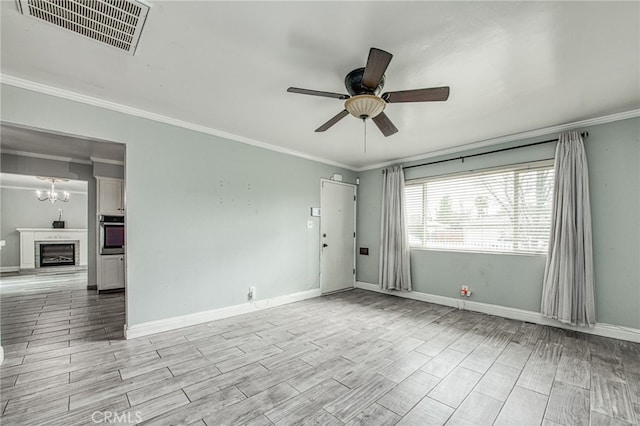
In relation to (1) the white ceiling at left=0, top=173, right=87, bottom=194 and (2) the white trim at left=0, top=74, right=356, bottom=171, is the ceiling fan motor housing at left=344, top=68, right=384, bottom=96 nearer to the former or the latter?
(2) the white trim at left=0, top=74, right=356, bottom=171

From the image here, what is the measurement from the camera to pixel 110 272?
5172mm

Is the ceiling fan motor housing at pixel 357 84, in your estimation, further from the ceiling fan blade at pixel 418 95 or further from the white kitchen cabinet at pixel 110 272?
the white kitchen cabinet at pixel 110 272

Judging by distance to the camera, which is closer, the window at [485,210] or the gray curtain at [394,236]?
the window at [485,210]

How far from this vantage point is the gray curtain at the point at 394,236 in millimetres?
4891

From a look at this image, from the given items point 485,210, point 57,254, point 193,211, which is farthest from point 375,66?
point 57,254

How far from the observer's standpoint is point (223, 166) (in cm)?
383

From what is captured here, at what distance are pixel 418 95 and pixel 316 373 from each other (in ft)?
8.10

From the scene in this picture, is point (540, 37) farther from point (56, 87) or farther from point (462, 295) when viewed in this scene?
point (56, 87)

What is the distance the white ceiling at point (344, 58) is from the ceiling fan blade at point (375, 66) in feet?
0.82

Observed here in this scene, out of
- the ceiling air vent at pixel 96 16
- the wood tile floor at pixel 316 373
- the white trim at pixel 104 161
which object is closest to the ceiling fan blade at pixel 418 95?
the ceiling air vent at pixel 96 16

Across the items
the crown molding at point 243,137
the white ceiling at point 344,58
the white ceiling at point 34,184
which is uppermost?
the white ceiling at point 344,58

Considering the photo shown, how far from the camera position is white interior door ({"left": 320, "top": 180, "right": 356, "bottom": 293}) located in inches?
206

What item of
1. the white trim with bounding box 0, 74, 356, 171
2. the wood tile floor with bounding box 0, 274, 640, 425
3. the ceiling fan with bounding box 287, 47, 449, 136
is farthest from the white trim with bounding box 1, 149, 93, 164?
the ceiling fan with bounding box 287, 47, 449, 136

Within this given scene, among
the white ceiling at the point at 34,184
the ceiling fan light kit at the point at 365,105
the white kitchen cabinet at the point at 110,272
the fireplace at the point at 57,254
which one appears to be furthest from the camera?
the fireplace at the point at 57,254
